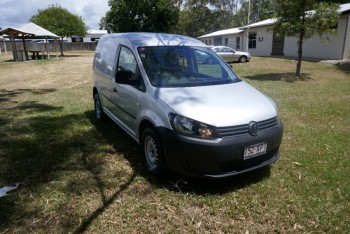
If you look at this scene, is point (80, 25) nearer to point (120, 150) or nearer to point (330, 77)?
point (330, 77)

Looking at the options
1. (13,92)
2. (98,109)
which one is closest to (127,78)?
(98,109)

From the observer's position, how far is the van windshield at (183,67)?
4434 millimetres

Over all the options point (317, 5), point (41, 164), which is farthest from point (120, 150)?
point (317, 5)

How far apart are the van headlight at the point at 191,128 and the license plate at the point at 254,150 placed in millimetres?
465

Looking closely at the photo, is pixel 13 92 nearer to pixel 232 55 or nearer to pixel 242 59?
pixel 232 55

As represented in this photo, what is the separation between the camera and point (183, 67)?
187 inches

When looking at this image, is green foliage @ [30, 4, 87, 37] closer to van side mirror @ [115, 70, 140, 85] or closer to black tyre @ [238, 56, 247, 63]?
black tyre @ [238, 56, 247, 63]

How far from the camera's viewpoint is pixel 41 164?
4.65m

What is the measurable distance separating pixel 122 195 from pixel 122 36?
289 centimetres

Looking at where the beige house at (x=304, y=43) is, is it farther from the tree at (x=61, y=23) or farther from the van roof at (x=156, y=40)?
the tree at (x=61, y=23)

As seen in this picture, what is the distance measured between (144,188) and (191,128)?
41.5 inches

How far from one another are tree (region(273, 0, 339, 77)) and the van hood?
1088cm

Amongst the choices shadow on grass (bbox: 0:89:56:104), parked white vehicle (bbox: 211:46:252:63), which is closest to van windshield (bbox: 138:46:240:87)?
shadow on grass (bbox: 0:89:56:104)

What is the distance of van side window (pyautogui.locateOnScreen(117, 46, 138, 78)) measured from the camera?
4724mm
